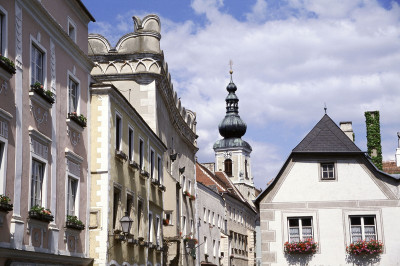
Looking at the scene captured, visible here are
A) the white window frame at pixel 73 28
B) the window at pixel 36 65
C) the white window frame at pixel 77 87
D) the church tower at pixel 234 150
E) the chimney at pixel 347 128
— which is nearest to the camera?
the window at pixel 36 65

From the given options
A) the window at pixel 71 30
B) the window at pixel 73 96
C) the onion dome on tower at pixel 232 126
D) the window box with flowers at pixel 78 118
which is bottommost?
the window box with flowers at pixel 78 118

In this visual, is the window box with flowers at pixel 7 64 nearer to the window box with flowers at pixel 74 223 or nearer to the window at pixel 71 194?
the window at pixel 71 194

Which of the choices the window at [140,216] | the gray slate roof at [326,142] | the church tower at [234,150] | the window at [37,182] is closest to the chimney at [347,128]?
the gray slate roof at [326,142]

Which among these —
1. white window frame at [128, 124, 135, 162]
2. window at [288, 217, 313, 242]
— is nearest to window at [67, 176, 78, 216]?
white window frame at [128, 124, 135, 162]

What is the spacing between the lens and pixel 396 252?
26.1m

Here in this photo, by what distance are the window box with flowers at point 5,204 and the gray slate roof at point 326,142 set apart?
1645 centimetres

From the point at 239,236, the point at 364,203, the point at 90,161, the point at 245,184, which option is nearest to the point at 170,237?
the point at 364,203

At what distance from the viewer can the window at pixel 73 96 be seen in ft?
60.3

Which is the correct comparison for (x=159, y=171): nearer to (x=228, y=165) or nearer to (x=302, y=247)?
(x=302, y=247)

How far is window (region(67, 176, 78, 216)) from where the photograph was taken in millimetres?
17867

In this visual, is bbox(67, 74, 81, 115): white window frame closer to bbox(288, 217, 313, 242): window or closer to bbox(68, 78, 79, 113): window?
bbox(68, 78, 79, 113): window

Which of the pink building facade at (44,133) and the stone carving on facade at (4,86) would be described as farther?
the pink building facade at (44,133)

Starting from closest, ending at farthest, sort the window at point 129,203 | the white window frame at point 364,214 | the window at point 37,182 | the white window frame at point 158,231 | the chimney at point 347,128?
the window at point 37,182 → the window at point 129,203 → the white window frame at point 364,214 → the white window frame at point 158,231 → the chimney at point 347,128

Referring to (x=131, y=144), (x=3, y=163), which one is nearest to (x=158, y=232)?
(x=131, y=144)
